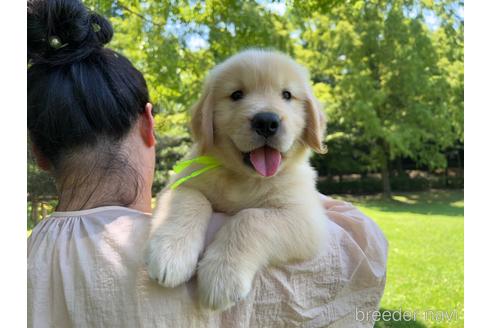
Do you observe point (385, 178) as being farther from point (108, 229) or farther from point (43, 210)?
point (108, 229)

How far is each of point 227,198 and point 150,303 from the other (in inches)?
28.6

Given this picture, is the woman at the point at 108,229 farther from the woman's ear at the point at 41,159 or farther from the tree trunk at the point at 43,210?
the tree trunk at the point at 43,210

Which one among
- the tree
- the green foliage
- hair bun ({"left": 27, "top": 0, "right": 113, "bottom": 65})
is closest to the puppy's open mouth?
hair bun ({"left": 27, "top": 0, "right": 113, "bottom": 65})

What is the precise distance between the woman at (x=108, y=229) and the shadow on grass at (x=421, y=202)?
12.9 m

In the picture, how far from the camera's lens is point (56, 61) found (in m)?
1.85

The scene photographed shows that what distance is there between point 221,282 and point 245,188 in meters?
0.62

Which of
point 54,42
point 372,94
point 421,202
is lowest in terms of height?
point 421,202

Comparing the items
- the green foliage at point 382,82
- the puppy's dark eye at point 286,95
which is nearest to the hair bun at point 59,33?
the puppy's dark eye at point 286,95

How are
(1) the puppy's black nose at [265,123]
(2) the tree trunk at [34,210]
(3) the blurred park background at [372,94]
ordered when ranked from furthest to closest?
1. (3) the blurred park background at [372,94]
2. (2) the tree trunk at [34,210]
3. (1) the puppy's black nose at [265,123]

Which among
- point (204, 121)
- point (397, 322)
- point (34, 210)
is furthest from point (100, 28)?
point (397, 322)

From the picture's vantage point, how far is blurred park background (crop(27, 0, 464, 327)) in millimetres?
5637

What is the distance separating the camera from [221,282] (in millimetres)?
1564

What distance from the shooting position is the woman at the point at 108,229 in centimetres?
149

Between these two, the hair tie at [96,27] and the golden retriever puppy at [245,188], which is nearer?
the golden retriever puppy at [245,188]
